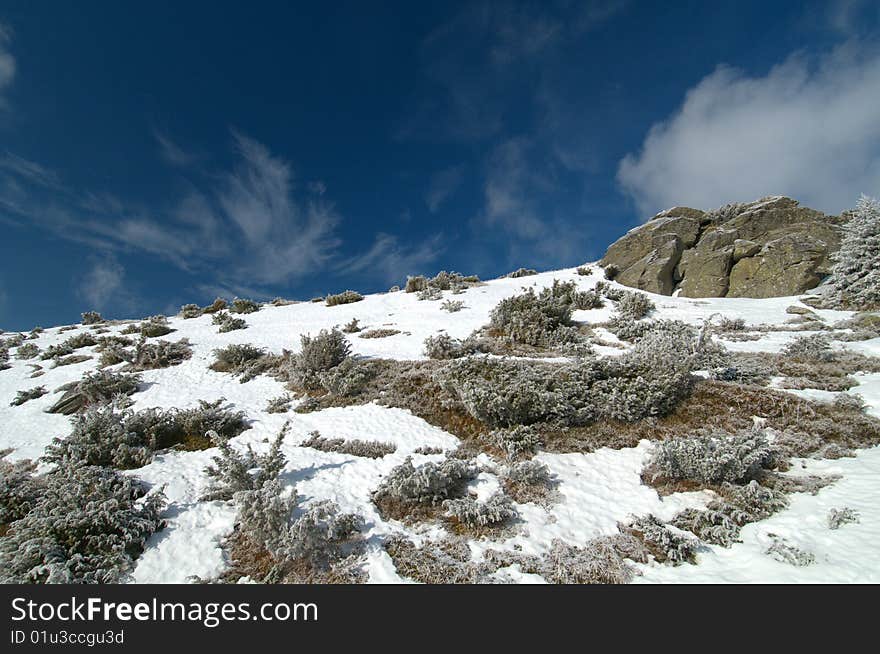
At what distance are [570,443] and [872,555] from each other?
4474 millimetres

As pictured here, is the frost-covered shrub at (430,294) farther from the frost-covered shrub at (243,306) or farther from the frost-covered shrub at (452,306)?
the frost-covered shrub at (243,306)

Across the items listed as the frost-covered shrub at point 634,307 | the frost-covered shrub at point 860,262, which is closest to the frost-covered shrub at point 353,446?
the frost-covered shrub at point 634,307

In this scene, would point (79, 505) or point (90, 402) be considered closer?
point (79, 505)

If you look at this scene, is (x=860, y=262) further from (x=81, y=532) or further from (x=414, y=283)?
(x=81, y=532)

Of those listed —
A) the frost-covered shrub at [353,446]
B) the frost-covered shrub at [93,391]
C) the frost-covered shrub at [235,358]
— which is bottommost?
the frost-covered shrub at [353,446]

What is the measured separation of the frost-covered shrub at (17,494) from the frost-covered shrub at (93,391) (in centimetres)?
423

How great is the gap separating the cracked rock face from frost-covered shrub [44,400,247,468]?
24398 mm

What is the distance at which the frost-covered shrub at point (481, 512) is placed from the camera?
602 centimetres

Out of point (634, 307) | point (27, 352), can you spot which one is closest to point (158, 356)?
point (27, 352)

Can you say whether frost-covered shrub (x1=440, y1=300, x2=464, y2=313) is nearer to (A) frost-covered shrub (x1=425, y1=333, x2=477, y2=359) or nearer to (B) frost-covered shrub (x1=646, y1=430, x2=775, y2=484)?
(A) frost-covered shrub (x1=425, y1=333, x2=477, y2=359)

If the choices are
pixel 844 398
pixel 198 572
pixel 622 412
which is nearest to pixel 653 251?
pixel 844 398

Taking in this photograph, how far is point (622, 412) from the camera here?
28.7ft

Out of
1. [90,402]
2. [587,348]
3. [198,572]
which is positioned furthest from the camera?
[587,348]
